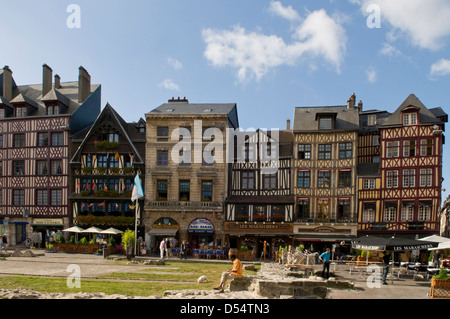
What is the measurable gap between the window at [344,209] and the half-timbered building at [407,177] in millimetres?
966

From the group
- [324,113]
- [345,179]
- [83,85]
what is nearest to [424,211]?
[345,179]

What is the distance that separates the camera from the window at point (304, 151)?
1410 inches

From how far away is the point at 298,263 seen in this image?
21.4 m

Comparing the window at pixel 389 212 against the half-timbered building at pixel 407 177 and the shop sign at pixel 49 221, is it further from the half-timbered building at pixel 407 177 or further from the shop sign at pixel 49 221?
the shop sign at pixel 49 221

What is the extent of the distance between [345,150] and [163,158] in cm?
1489

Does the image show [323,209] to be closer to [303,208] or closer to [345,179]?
[303,208]

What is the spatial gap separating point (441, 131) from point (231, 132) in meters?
16.1

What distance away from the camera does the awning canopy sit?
35.5 m

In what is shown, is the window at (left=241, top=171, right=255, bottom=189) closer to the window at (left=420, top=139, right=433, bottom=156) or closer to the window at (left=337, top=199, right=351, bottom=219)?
the window at (left=337, top=199, right=351, bottom=219)

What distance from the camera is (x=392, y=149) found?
34094 millimetres

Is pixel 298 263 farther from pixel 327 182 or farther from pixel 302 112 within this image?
pixel 302 112

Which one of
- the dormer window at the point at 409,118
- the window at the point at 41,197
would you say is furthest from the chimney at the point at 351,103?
the window at the point at 41,197

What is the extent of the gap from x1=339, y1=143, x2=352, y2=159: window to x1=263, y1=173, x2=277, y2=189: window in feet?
18.1

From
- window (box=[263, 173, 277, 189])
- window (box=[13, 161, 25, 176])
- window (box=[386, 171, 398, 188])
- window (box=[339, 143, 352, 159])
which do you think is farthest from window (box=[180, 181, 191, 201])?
window (box=[386, 171, 398, 188])
